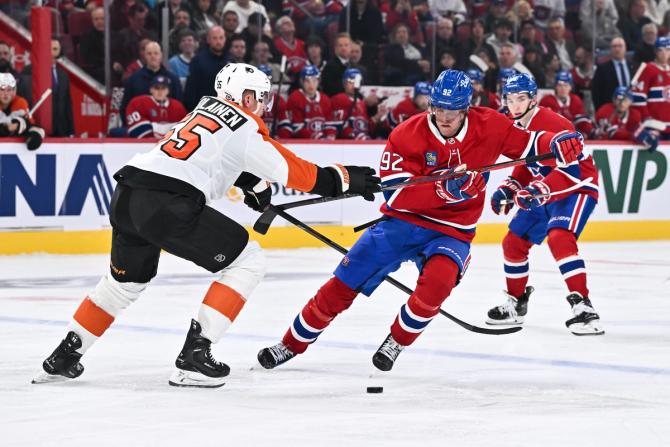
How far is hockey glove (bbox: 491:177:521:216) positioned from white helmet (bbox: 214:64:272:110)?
1984mm

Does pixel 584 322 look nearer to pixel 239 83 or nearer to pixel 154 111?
pixel 239 83

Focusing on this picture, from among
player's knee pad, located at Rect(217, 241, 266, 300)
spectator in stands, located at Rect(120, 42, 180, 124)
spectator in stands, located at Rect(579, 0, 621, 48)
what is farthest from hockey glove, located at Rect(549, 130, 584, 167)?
spectator in stands, located at Rect(579, 0, 621, 48)

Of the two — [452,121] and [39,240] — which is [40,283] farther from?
[452,121]

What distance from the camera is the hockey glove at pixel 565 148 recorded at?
230 inches

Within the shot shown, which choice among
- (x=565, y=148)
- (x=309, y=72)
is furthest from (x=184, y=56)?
(x=565, y=148)

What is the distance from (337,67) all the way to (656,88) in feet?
10.1

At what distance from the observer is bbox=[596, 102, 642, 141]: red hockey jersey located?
498 inches

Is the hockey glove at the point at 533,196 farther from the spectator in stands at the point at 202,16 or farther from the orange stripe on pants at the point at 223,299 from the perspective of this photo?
the spectator in stands at the point at 202,16

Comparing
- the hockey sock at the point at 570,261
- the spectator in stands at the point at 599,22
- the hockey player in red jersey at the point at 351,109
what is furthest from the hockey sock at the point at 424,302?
the spectator in stands at the point at 599,22

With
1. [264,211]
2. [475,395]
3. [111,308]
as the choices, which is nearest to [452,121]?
[264,211]

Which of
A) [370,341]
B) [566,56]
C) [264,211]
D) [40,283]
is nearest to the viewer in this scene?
[264,211]

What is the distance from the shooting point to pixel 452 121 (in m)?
5.41

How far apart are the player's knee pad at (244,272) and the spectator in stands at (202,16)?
6.63 metres

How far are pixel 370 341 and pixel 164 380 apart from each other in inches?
55.3
